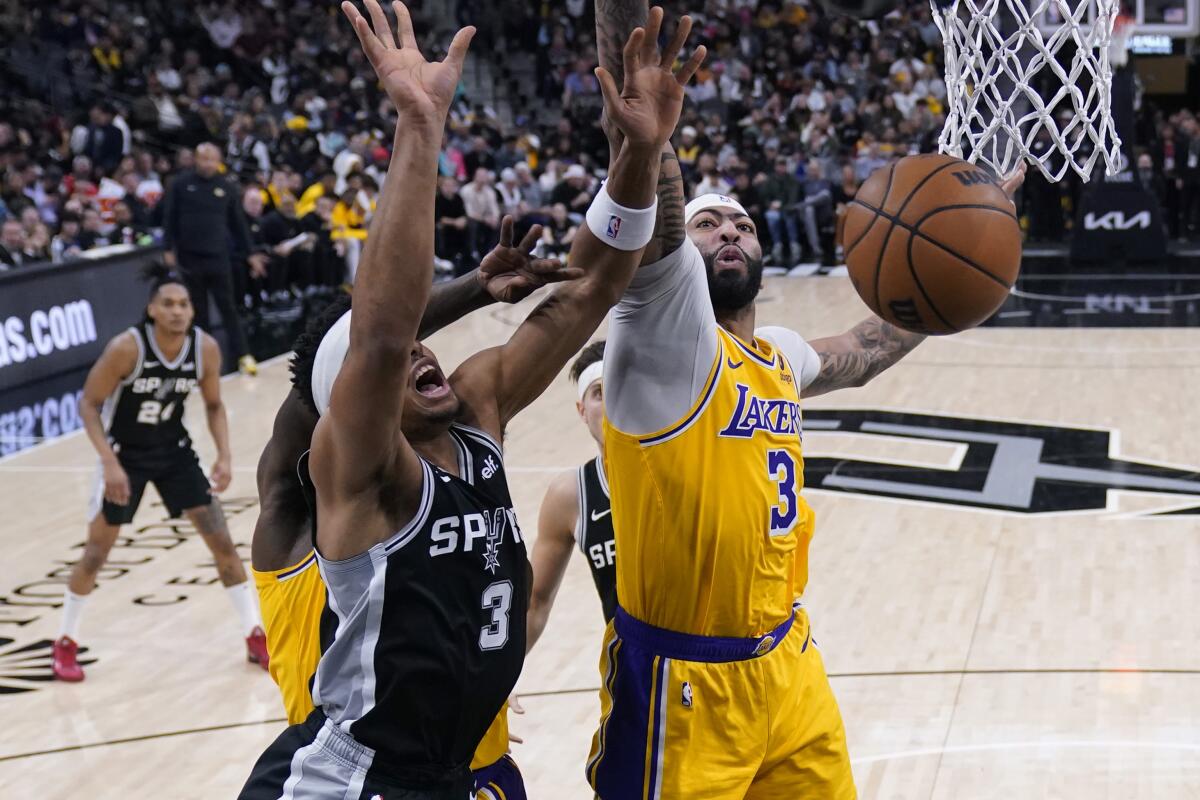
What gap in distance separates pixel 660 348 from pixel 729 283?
38 cm

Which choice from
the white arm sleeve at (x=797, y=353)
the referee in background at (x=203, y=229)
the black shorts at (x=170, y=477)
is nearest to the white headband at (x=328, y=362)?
the white arm sleeve at (x=797, y=353)

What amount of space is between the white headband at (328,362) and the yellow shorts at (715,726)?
1.00 metres

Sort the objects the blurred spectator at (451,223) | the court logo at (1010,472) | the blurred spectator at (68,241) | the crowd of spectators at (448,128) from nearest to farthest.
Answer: the court logo at (1010,472), the blurred spectator at (68,241), the crowd of spectators at (448,128), the blurred spectator at (451,223)

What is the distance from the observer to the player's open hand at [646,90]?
2859 mm

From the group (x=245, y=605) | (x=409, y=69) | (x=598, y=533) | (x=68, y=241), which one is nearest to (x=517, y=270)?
(x=409, y=69)

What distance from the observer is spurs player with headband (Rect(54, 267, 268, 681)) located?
641 cm

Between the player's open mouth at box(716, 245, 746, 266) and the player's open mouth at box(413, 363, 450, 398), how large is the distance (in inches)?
37.8

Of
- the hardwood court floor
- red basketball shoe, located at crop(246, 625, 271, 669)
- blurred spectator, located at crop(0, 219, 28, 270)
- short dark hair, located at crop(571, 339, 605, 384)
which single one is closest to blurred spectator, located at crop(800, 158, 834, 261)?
the hardwood court floor

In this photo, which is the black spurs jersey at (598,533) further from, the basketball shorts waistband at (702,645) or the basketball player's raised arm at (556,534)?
the basketball shorts waistband at (702,645)

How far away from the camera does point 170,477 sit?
662 centimetres

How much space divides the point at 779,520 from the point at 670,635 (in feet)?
1.15

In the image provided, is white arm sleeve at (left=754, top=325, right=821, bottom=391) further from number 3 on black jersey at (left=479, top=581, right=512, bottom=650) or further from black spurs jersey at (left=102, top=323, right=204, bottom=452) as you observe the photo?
black spurs jersey at (left=102, top=323, right=204, bottom=452)

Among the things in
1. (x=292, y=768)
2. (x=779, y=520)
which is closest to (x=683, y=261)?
(x=779, y=520)

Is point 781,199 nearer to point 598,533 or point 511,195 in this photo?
point 511,195
